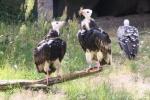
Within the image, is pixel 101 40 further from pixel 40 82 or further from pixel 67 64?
pixel 67 64

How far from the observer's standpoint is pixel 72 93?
7.30m

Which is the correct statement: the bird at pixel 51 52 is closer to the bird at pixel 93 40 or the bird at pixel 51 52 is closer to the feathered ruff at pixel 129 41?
the bird at pixel 93 40

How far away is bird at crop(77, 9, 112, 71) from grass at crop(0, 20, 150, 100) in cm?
40

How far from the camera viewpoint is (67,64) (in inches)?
356

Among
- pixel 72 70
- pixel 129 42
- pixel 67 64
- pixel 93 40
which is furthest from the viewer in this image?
pixel 129 42

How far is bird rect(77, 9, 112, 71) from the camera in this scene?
23.6 ft

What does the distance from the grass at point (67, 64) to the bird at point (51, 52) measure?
1.30 feet

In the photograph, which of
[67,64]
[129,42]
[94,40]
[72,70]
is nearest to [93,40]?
[94,40]

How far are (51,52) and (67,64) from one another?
208cm

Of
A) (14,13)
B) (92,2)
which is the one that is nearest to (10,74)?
(14,13)

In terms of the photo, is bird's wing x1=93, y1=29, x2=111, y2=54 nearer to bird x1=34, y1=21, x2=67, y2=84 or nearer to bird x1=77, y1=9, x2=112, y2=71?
bird x1=77, y1=9, x2=112, y2=71

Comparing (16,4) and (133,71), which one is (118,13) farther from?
(133,71)

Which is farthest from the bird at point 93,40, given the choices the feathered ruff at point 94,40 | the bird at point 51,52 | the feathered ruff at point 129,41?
the feathered ruff at point 129,41

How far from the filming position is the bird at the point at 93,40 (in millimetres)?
7180
